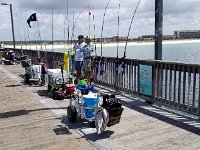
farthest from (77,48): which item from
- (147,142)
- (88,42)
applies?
(147,142)

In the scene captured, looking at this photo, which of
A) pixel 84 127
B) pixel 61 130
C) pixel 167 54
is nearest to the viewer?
pixel 61 130

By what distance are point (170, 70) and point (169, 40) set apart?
641 ft

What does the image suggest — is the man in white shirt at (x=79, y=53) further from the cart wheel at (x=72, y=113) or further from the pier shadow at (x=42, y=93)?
the cart wheel at (x=72, y=113)

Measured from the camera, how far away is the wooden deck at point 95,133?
18.5 ft

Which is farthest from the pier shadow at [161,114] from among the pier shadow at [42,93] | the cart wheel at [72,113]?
the pier shadow at [42,93]

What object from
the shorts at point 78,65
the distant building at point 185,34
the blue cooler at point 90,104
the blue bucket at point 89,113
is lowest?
the blue bucket at point 89,113

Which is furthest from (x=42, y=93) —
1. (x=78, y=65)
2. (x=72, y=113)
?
(x=72, y=113)

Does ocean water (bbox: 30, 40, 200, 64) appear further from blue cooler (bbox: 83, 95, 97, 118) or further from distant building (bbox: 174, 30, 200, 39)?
distant building (bbox: 174, 30, 200, 39)

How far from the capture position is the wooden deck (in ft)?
18.5

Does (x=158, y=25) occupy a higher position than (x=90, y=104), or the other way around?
(x=158, y=25)

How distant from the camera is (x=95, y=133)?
6.25 meters

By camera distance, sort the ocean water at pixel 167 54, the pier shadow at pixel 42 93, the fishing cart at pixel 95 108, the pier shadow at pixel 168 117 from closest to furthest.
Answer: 1. the fishing cart at pixel 95 108
2. the pier shadow at pixel 168 117
3. the pier shadow at pixel 42 93
4. the ocean water at pixel 167 54

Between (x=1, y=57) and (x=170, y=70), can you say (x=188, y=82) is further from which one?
(x=1, y=57)

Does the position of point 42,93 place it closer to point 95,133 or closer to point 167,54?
point 95,133
